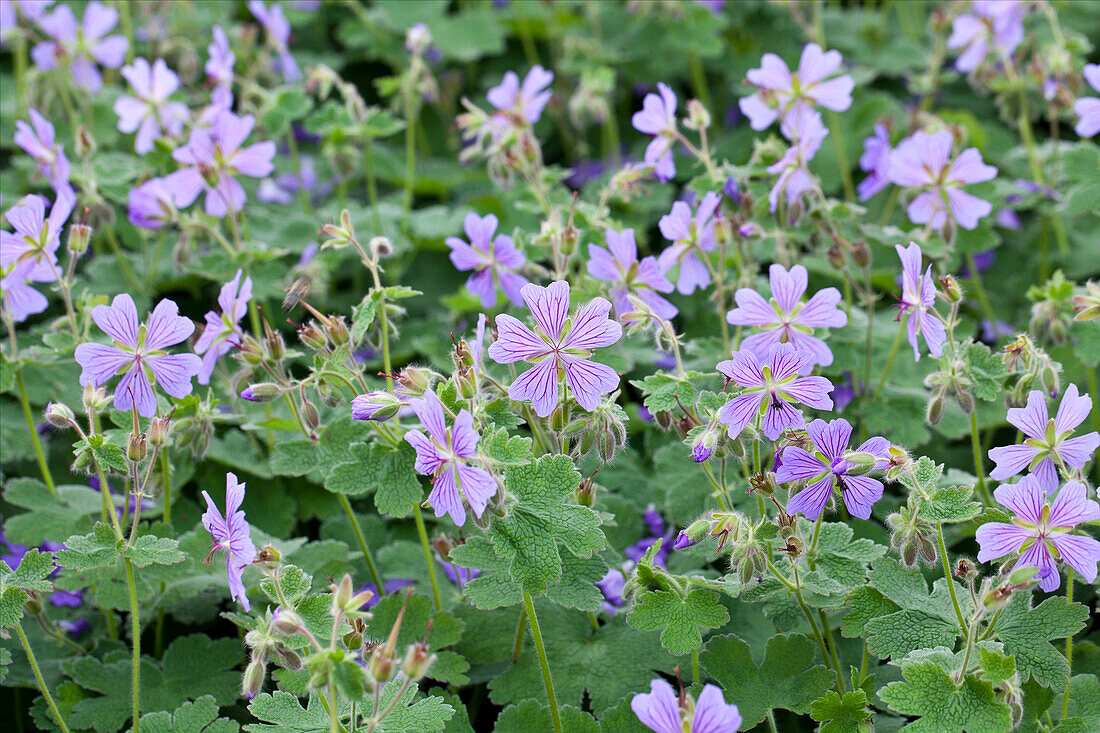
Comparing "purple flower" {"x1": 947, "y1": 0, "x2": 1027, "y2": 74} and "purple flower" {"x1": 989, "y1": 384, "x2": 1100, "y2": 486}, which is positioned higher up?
"purple flower" {"x1": 947, "y1": 0, "x2": 1027, "y2": 74}

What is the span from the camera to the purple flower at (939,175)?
240cm

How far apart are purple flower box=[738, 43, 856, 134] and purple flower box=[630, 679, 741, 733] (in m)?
1.49

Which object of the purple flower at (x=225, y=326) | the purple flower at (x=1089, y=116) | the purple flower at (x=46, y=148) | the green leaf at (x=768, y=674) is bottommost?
the green leaf at (x=768, y=674)

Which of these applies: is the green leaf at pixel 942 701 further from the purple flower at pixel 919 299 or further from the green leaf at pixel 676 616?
the purple flower at pixel 919 299

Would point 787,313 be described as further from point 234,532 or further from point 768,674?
point 234,532

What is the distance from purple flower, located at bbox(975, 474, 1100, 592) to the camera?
154 cm

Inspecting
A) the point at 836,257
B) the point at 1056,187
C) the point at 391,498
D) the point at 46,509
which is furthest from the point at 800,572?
the point at 1056,187

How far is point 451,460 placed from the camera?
1483mm

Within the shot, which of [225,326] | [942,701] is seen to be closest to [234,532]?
[225,326]

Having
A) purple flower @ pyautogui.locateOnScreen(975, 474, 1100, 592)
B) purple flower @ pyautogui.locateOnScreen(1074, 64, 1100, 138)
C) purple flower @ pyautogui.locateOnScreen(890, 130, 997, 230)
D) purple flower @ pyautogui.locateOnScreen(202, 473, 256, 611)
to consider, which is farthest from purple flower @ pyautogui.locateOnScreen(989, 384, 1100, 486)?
purple flower @ pyautogui.locateOnScreen(202, 473, 256, 611)

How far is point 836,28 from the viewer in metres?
4.15

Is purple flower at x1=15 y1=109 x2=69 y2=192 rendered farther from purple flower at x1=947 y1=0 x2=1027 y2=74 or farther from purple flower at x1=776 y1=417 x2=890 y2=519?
purple flower at x1=947 y1=0 x2=1027 y2=74

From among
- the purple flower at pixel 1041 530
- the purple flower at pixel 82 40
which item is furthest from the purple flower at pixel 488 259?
the purple flower at pixel 82 40

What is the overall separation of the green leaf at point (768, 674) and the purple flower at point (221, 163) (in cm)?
162
